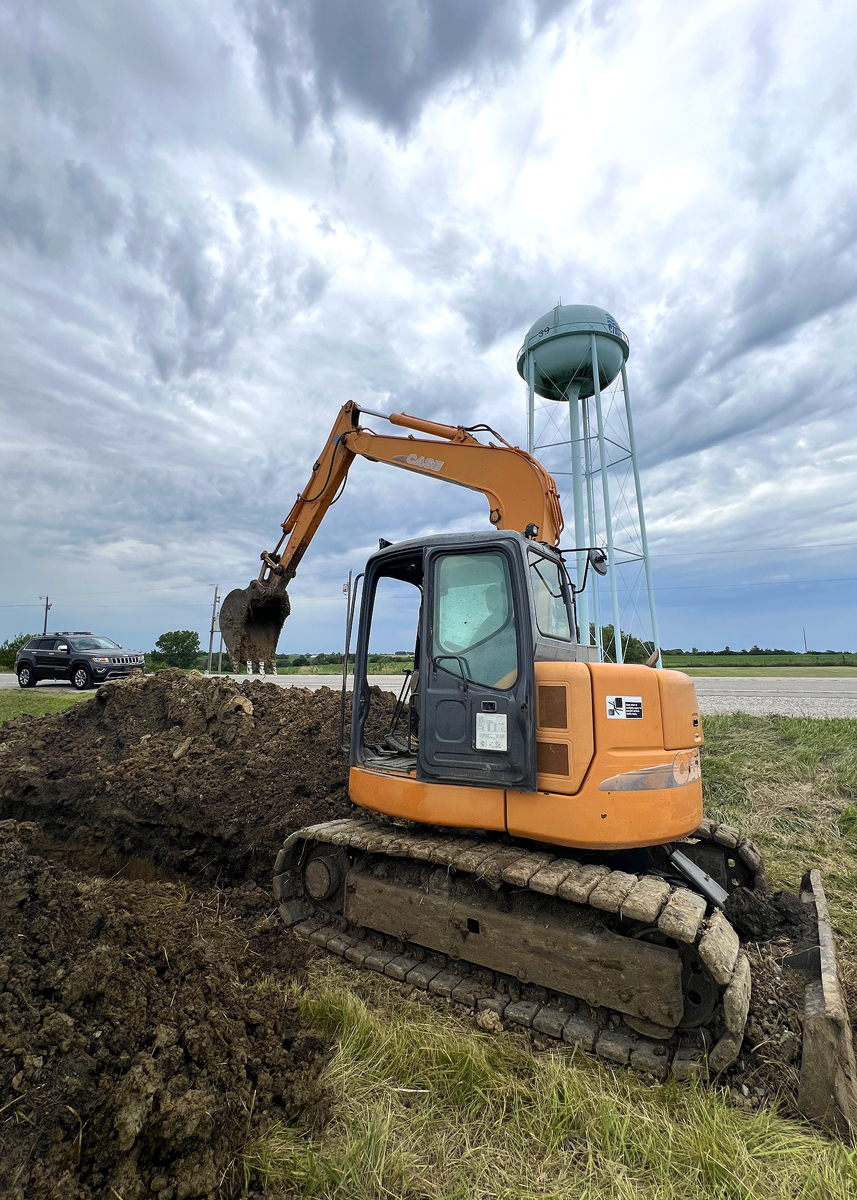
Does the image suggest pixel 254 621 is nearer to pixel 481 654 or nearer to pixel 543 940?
pixel 481 654

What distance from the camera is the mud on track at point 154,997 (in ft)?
8.32

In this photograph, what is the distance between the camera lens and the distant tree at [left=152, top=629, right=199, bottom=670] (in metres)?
35.1

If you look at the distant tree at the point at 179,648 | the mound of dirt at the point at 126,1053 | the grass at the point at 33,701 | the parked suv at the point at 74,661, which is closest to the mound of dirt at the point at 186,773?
the mound of dirt at the point at 126,1053

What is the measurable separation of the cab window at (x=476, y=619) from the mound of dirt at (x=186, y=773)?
2908 mm

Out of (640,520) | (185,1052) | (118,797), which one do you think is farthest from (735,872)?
(640,520)

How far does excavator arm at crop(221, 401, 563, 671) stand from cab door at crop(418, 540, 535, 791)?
0.55 meters

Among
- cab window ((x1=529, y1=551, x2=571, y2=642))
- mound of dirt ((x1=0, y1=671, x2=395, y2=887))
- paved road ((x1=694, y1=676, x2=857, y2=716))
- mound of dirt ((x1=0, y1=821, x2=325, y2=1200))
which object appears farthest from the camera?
paved road ((x1=694, y1=676, x2=857, y2=716))

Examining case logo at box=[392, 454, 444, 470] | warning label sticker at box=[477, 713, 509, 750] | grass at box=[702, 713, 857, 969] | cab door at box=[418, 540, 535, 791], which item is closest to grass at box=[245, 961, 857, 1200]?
cab door at box=[418, 540, 535, 791]

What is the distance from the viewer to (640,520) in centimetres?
2580

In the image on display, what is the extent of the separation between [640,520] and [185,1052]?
25.2 meters

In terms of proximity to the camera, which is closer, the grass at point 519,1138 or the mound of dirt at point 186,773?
the grass at point 519,1138

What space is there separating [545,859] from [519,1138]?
137cm

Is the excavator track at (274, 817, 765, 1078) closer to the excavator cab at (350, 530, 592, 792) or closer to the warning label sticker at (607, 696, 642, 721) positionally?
the excavator cab at (350, 530, 592, 792)

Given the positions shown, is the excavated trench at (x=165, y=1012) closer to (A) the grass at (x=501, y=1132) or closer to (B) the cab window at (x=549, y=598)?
(A) the grass at (x=501, y=1132)
